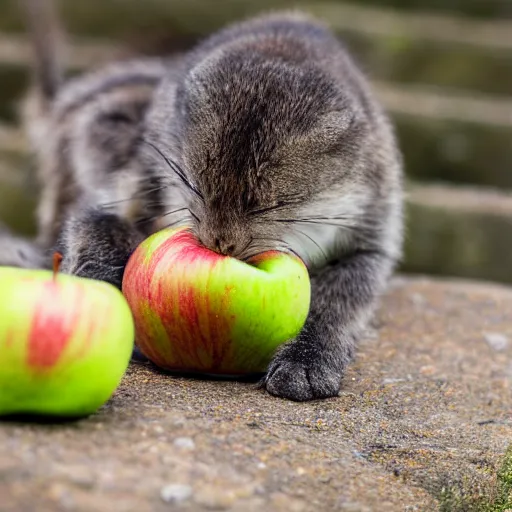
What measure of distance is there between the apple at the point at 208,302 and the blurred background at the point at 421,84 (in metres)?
3.18

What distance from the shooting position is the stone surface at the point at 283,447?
193cm

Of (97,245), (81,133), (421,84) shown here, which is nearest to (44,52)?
(81,133)

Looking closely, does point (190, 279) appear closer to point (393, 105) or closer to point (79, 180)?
point (79, 180)

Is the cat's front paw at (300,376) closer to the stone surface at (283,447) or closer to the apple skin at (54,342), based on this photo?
the stone surface at (283,447)

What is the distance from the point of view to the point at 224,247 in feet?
9.41

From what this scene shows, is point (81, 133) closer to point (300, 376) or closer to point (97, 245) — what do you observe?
point (97, 245)

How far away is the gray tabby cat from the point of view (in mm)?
2986

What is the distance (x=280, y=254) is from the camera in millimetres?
2895

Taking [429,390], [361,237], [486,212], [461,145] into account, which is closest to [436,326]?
[361,237]

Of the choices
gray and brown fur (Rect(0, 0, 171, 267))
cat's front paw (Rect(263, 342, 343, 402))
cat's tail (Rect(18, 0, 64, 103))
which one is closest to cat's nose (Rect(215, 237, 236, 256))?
cat's front paw (Rect(263, 342, 343, 402))

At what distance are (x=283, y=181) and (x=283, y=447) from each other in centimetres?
108

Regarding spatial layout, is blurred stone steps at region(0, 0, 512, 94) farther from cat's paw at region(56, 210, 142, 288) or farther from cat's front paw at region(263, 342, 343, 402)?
cat's front paw at region(263, 342, 343, 402)

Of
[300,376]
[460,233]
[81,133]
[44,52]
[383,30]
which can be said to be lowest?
[460,233]

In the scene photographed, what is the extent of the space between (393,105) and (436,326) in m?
3.09
